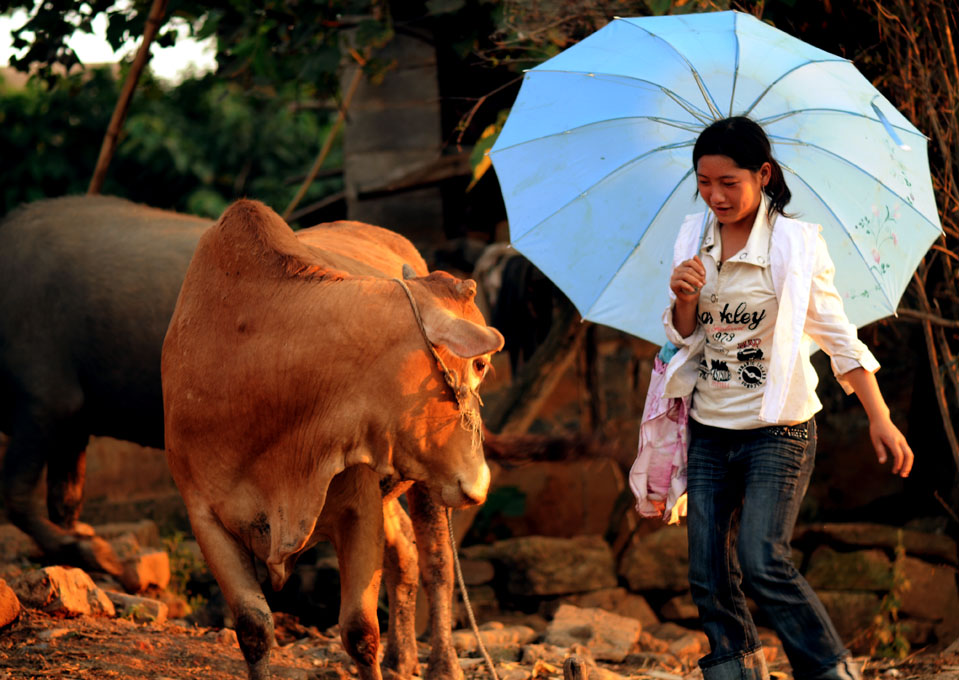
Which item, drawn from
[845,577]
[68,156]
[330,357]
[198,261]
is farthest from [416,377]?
[68,156]

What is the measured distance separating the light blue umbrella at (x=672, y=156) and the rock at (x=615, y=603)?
16.0ft

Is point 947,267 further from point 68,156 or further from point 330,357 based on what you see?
point 68,156

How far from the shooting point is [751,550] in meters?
3.41

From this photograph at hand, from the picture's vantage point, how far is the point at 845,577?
27.4 feet

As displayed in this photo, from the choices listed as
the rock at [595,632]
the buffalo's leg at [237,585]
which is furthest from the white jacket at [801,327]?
the rock at [595,632]

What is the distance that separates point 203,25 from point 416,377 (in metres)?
4.97

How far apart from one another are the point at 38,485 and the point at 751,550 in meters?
4.24

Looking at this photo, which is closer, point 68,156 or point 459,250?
point 459,250

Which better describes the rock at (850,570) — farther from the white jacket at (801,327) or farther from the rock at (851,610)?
the white jacket at (801,327)

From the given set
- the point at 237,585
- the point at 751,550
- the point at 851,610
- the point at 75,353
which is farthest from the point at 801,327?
the point at 851,610

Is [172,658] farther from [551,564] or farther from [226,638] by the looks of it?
[551,564]

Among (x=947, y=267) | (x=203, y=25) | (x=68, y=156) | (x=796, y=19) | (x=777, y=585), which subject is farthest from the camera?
(x=68, y=156)

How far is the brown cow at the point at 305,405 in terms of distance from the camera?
12.4 ft

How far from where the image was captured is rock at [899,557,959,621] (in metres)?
7.95
